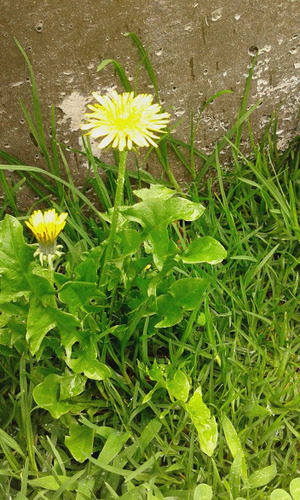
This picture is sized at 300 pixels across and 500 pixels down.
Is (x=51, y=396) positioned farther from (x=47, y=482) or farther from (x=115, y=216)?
(x=115, y=216)

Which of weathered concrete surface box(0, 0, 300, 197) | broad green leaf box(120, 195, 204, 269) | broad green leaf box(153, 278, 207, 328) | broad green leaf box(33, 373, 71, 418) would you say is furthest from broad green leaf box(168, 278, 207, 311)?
weathered concrete surface box(0, 0, 300, 197)

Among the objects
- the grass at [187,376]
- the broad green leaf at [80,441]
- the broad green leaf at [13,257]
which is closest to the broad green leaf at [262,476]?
the grass at [187,376]

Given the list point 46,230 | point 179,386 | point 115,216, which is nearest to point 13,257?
point 46,230

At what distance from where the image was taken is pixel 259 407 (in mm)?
1488

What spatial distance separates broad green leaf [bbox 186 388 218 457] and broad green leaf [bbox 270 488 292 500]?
0.55 feet

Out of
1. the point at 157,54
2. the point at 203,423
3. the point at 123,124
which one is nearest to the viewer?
the point at 123,124

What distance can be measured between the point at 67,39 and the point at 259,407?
112 centimetres

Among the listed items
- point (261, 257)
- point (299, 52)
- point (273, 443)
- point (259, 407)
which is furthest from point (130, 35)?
point (273, 443)

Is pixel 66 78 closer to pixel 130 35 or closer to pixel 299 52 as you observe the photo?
pixel 130 35

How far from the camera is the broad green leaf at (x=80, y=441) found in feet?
4.63

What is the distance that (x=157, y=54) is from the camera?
177cm

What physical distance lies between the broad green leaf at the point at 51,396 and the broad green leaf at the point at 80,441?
0.22 ft

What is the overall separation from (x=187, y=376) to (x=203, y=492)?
30 cm

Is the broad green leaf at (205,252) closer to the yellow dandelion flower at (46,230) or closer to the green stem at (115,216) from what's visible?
the green stem at (115,216)
